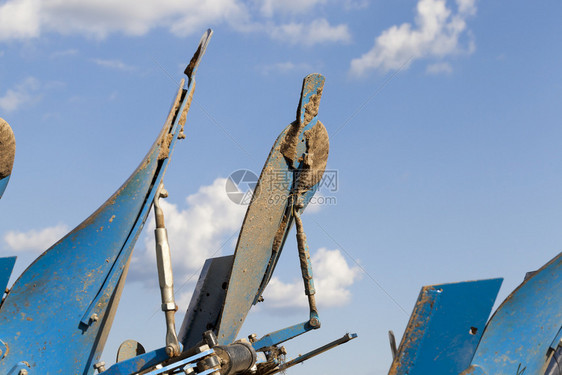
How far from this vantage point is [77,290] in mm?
6398

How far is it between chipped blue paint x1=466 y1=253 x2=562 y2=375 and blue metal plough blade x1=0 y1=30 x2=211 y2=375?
2.92 metres

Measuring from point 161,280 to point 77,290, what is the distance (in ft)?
2.26

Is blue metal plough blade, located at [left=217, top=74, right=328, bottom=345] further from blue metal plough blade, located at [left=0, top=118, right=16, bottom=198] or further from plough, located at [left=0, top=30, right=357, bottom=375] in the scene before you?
blue metal plough blade, located at [left=0, top=118, right=16, bottom=198]

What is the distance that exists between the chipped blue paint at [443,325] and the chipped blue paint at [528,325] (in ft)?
0.79

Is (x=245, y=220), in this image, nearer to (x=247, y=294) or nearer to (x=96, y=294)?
(x=247, y=294)

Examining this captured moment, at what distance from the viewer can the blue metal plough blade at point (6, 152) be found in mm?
6633

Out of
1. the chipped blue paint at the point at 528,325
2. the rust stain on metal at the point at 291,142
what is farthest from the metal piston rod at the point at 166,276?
the chipped blue paint at the point at 528,325

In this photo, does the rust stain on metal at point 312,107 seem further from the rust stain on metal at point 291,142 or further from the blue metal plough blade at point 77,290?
the blue metal plough blade at point 77,290

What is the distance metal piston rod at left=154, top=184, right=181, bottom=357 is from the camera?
6609 mm

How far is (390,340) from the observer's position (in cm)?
746

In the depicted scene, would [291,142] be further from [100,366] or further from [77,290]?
[100,366]

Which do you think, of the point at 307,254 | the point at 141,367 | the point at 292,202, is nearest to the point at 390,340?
the point at 307,254

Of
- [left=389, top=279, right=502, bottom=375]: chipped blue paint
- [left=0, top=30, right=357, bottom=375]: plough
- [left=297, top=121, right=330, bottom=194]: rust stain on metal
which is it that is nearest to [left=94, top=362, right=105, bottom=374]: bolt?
[left=0, top=30, right=357, bottom=375]: plough

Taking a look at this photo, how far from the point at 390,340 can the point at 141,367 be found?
7.52 ft
